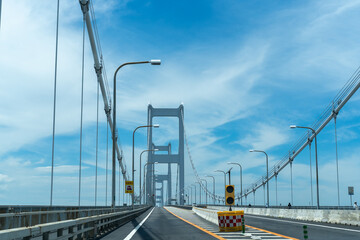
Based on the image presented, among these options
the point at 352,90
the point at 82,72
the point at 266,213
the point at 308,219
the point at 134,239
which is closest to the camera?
the point at 134,239

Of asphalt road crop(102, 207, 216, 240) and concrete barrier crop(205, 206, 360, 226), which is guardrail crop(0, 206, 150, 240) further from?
concrete barrier crop(205, 206, 360, 226)

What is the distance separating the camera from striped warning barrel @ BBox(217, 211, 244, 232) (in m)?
20.0

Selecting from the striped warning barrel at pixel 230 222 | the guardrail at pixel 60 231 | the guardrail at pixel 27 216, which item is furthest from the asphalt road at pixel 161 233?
the guardrail at pixel 27 216

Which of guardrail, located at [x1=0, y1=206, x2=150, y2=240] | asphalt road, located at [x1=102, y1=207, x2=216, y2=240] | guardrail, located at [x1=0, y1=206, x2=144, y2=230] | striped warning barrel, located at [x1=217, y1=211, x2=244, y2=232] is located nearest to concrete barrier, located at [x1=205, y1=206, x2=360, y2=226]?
asphalt road, located at [x1=102, y1=207, x2=216, y2=240]

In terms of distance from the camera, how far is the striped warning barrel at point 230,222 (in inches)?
789

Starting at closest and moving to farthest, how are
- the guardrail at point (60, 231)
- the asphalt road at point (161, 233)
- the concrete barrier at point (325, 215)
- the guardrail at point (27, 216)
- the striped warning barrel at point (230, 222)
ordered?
the guardrail at point (60, 231), the guardrail at point (27, 216), the asphalt road at point (161, 233), the striped warning barrel at point (230, 222), the concrete barrier at point (325, 215)

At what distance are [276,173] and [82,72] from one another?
5211cm

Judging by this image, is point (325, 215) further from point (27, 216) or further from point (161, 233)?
point (27, 216)

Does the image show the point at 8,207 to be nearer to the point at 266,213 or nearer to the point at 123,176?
the point at 266,213

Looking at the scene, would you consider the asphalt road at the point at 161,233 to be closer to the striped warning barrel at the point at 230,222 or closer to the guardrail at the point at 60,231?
the guardrail at the point at 60,231

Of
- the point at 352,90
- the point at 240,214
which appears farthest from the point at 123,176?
the point at 240,214

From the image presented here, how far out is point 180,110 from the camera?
103m

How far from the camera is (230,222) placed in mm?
20094

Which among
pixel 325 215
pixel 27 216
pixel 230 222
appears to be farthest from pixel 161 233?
pixel 325 215
